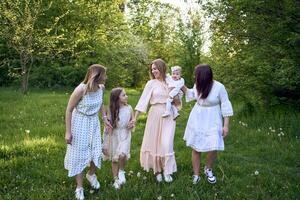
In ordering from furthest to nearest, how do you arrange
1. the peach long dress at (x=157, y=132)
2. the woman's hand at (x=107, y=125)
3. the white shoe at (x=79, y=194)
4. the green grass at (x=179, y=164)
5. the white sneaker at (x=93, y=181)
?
1. the peach long dress at (x=157, y=132)
2. the woman's hand at (x=107, y=125)
3. the white sneaker at (x=93, y=181)
4. the green grass at (x=179, y=164)
5. the white shoe at (x=79, y=194)

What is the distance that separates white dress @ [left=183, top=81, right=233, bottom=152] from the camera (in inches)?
255

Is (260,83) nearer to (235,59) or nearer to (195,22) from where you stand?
(235,59)

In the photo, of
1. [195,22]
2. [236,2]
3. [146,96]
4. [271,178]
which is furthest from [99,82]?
[195,22]

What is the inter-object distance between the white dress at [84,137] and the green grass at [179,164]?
42 centimetres

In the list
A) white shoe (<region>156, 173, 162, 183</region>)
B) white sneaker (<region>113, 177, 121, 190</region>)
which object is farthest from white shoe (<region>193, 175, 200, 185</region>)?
white sneaker (<region>113, 177, 121, 190</region>)

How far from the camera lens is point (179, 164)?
296 inches

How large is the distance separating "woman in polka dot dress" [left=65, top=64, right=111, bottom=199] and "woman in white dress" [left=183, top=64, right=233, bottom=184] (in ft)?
4.81

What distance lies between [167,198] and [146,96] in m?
1.60

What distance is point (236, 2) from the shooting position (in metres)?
10.7

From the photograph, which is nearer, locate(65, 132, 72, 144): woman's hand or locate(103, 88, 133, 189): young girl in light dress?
locate(65, 132, 72, 144): woman's hand

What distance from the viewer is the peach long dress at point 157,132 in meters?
6.62

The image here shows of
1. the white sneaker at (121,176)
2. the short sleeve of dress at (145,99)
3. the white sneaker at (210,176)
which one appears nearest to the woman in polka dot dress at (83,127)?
the white sneaker at (121,176)

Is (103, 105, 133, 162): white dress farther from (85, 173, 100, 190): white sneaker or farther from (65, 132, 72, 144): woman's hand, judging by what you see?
(65, 132, 72, 144): woman's hand

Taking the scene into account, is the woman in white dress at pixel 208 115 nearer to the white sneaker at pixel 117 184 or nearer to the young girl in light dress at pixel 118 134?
the young girl in light dress at pixel 118 134
